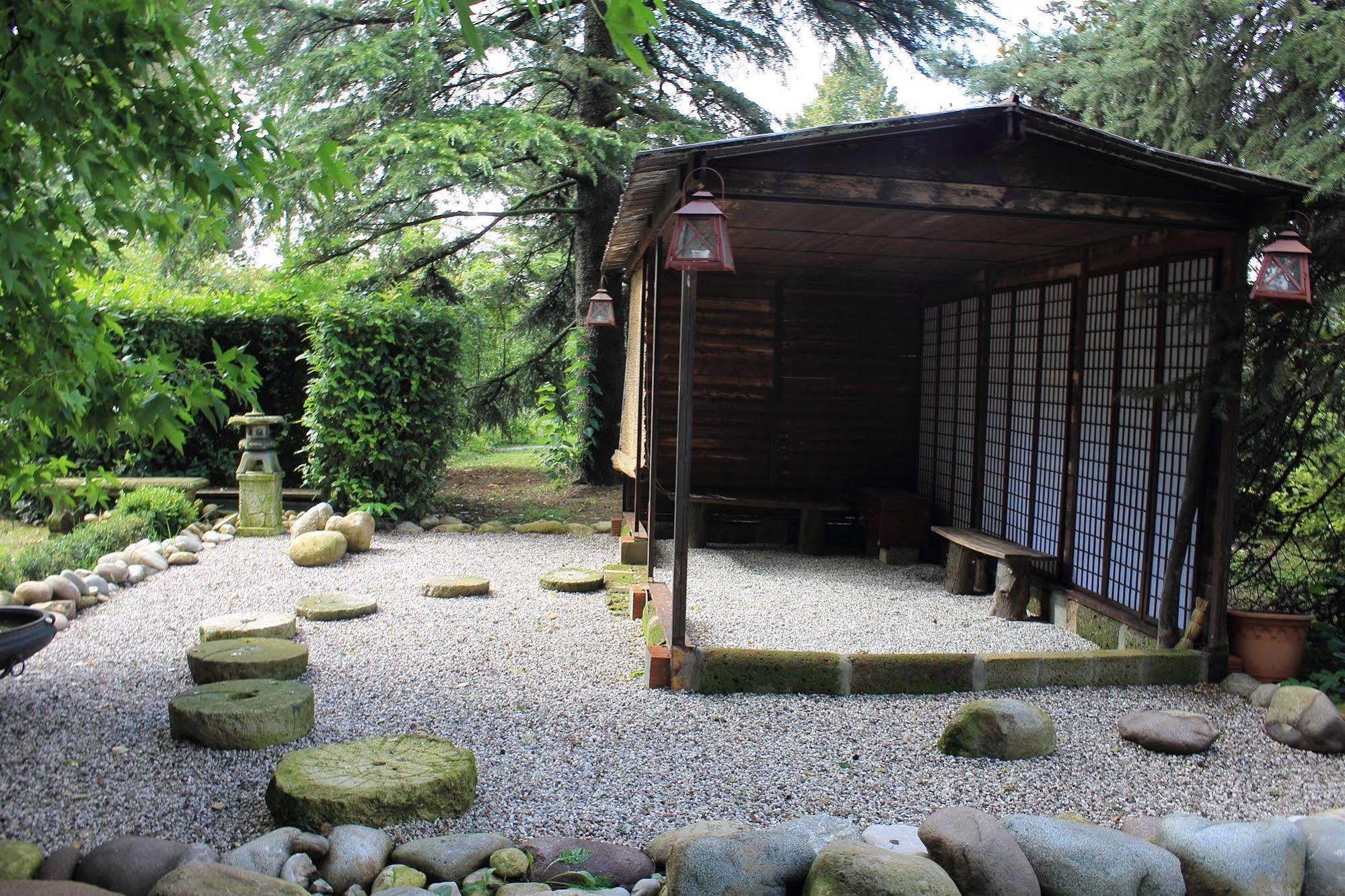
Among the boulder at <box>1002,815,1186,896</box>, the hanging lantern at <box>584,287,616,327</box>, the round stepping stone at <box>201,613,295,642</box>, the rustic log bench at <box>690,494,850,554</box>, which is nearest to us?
the boulder at <box>1002,815,1186,896</box>

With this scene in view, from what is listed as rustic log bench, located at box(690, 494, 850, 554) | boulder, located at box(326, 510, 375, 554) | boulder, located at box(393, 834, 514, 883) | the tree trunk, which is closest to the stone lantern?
boulder, located at box(326, 510, 375, 554)

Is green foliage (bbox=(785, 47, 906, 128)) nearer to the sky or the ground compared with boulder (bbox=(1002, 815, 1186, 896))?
nearer to the sky

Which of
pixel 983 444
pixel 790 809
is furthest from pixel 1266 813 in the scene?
pixel 983 444

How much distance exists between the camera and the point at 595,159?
40.1ft

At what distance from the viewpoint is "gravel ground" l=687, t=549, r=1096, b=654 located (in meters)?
6.38

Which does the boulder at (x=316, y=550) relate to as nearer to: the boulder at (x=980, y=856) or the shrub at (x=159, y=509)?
the shrub at (x=159, y=509)

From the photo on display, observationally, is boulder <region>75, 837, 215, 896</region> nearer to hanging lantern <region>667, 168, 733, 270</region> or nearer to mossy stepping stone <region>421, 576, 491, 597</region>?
hanging lantern <region>667, 168, 733, 270</region>

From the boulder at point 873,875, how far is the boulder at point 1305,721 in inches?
108

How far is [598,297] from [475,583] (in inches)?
155

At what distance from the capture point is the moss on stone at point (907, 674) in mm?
5512

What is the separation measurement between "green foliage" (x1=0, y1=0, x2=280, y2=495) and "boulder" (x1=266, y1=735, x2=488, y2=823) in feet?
4.53

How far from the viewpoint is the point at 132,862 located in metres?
3.36

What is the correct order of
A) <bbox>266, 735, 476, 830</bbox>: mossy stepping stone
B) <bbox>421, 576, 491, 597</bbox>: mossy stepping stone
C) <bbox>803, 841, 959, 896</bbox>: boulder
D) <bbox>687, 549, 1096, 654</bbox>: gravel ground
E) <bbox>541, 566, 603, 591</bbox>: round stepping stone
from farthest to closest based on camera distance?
<bbox>541, 566, 603, 591</bbox>: round stepping stone < <bbox>421, 576, 491, 597</bbox>: mossy stepping stone < <bbox>687, 549, 1096, 654</bbox>: gravel ground < <bbox>266, 735, 476, 830</bbox>: mossy stepping stone < <bbox>803, 841, 959, 896</bbox>: boulder

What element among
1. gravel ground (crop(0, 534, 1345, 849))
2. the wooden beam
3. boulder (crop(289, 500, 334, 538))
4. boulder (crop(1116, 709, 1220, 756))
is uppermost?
the wooden beam
